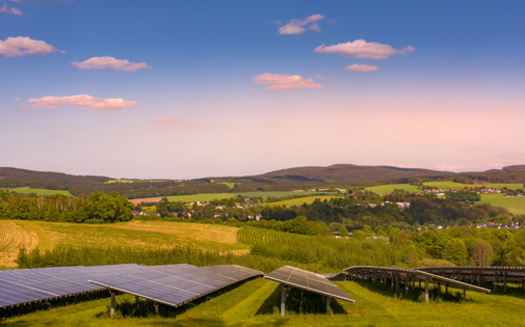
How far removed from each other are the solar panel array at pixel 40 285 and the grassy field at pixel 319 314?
1320 millimetres

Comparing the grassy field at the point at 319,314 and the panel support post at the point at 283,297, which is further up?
the panel support post at the point at 283,297

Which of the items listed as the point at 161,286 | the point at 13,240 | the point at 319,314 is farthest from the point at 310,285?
the point at 13,240

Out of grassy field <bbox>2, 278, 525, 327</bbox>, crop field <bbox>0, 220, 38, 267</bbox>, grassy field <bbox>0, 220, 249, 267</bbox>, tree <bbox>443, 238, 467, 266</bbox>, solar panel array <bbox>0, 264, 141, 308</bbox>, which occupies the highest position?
solar panel array <bbox>0, 264, 141, 308</bbox>

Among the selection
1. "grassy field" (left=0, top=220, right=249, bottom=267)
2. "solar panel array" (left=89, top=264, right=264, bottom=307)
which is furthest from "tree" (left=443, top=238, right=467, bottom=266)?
"solar panel array" (left=89, top=264, right=264, bottom=307)

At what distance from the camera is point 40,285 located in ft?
104

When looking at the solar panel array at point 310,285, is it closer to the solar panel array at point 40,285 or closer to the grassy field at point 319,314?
the grassy field at point 319,314

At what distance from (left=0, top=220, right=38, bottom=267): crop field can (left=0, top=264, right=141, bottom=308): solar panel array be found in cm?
3776

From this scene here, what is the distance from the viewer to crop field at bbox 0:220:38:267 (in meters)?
74.0

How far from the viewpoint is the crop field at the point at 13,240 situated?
74.0 meters

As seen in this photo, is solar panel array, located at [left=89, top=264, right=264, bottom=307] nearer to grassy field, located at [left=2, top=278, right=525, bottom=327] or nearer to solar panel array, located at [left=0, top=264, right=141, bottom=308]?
grassy field, located at [left=2, top=278, right=525, bottom=327]

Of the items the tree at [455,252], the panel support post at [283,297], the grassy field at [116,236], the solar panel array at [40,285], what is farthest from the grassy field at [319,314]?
the tree at [455,252]

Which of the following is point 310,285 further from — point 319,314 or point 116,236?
point 116,236

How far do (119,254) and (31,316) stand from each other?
45996 millimetres

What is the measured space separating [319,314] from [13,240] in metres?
90.6
